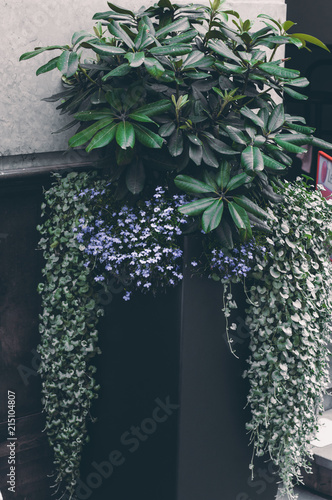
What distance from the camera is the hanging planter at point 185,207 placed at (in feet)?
9.21

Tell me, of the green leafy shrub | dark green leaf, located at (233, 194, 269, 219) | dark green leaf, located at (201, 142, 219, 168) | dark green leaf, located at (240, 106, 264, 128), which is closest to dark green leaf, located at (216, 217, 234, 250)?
the green leafy shrub

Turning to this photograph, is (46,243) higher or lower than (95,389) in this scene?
higher

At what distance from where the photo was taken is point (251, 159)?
8.89 ft

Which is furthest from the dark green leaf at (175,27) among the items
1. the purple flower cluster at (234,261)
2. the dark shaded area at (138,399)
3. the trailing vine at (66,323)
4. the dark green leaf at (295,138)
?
the dark shaded area at (138,399)

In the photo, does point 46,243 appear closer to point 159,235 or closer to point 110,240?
point 110,240

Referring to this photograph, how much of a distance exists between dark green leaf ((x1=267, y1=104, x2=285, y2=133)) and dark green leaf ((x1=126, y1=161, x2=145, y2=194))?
2.00ft

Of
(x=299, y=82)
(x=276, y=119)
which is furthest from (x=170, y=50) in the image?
(x=299, y=82)

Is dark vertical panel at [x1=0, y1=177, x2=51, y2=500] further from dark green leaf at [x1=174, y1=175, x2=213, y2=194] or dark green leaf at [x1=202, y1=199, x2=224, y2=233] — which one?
dark green leaf at [x1=202, y1=199, x2=224, y2=233]

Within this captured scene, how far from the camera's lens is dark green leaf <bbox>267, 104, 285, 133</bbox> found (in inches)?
116

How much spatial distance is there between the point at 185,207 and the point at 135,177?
32 centimetres

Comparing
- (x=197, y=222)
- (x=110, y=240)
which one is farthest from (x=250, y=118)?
(x=110, y=240)

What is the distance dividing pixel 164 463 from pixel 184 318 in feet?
2.39

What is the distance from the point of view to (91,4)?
334 cm

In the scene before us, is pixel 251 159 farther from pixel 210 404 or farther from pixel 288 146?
pixel 210 404
